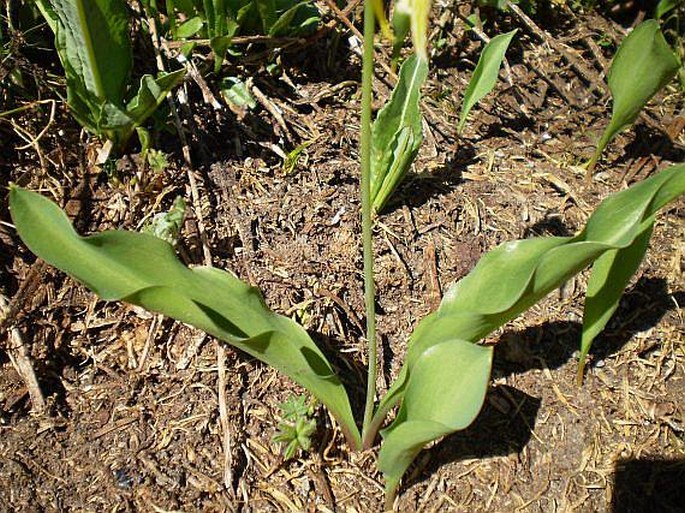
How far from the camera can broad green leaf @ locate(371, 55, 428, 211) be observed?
2.12m

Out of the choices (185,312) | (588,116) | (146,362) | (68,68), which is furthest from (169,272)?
(588,116)

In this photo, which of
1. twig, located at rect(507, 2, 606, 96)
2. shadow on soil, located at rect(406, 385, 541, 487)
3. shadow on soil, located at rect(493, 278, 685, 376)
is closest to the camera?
shadow on soil, located at rect(406, 385, 541, 487)

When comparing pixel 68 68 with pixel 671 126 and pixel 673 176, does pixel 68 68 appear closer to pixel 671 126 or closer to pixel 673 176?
pixel 673 176

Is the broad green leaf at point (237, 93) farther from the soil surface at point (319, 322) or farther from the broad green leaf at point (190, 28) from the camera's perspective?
the broad green leaf at point (190, 28)

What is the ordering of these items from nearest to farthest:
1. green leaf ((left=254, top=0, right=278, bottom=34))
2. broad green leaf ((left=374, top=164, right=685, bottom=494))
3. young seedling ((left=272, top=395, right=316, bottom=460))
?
broad green leaf ((left=374, top=164, right=685, bottom=494)) < young seedling ((left=272, top=395, right=316, bottom=460)) < green leaf ((left=254, top=0, right=278, bottom=34))

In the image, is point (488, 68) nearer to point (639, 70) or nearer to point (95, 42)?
point (639, 70)

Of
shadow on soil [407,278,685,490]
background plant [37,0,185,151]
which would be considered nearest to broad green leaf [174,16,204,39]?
background plant [37,0,185,151]

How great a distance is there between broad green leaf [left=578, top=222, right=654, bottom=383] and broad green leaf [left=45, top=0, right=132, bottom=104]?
1418 mm

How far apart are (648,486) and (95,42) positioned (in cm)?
190

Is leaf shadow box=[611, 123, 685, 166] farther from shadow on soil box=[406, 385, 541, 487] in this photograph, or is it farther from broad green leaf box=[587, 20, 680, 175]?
shadow on soil box=[406, 385, 541, 487]

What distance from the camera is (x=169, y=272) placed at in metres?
1.49

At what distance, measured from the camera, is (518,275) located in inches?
61.6

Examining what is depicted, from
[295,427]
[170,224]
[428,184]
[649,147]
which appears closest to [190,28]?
[170,224]

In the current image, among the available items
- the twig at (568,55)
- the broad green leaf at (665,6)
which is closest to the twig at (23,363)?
the twig at (568,55)
